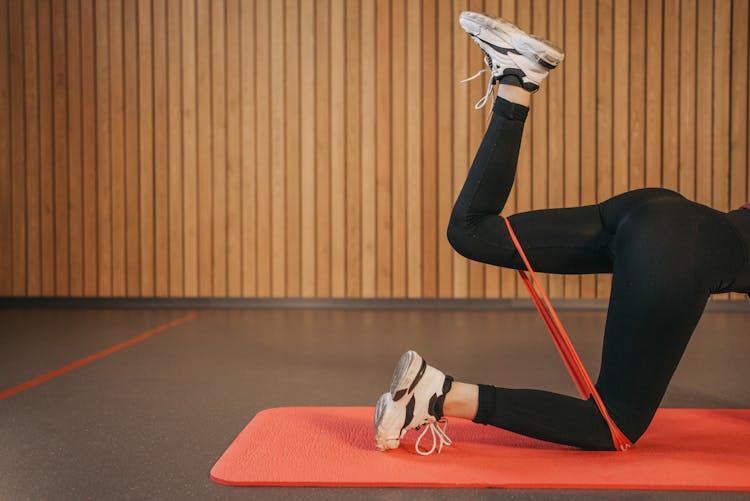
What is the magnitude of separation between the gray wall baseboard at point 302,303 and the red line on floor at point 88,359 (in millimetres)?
645

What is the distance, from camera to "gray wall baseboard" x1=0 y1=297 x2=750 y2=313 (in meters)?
4.95

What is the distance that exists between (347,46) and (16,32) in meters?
2.56

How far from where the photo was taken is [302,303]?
503cm

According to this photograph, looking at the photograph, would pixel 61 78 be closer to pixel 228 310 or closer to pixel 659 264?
pixel 228 310

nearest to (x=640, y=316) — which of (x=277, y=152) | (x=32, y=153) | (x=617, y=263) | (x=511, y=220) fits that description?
(x=617, y=263)

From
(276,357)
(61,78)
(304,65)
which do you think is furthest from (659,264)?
(61,78)

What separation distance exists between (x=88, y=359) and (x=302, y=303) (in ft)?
7.23

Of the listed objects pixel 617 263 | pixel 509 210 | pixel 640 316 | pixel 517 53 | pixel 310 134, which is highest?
pixel 310 134

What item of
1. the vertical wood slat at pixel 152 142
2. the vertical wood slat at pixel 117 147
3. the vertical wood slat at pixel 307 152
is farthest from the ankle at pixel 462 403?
the vertical wood slat at pixel 117 147

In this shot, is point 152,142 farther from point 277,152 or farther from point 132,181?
point 277,152

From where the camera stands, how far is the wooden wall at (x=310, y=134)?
16.2 ft

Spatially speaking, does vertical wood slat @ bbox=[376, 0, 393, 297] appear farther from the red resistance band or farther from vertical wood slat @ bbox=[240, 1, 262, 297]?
the red resistance band

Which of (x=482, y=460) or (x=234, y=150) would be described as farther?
(x=234, y=150)

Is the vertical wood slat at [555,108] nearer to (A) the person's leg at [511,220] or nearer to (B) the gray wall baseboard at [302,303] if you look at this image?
(B) the gray wall baseboard at [302,303]
